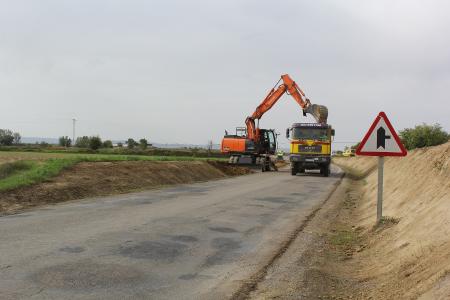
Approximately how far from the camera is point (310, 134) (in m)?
30.7

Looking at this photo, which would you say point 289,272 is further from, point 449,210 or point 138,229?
point 138,229

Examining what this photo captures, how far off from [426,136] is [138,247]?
30743 millimetres

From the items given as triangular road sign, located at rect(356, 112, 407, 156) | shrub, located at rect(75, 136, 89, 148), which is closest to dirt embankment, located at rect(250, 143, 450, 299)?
triangular road sign, located at rect(356, 112, 407, 156)

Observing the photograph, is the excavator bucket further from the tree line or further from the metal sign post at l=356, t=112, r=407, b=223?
the tree line

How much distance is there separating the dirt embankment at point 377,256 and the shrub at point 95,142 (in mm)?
77587

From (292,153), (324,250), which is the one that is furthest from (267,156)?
(324,250)

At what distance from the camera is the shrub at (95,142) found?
85.6 meters

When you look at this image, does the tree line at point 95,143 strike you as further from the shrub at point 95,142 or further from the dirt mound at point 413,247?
the dirt mound at point 413,247

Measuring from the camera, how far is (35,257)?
715 centimetres

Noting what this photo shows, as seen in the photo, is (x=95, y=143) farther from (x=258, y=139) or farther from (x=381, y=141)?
(x=381, y=141)

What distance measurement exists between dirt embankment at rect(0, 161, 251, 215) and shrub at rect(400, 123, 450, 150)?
1533cm

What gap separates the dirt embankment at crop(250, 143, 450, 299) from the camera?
18.7 feet

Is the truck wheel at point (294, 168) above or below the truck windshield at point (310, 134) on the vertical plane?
below

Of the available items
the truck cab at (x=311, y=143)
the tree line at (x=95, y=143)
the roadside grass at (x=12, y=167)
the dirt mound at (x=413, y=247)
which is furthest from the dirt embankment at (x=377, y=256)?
the tree line at (x=95, y=143)
